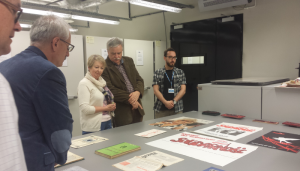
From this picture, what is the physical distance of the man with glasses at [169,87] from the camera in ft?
9.25

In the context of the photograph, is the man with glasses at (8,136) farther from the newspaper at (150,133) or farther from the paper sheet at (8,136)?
the newspaper at (150,133)

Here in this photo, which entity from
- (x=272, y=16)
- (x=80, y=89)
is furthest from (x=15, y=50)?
(x=272, y=16)

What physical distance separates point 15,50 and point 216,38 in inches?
127

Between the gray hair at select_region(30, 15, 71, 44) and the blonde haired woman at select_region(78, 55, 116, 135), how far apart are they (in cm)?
95

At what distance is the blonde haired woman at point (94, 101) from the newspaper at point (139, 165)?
981 millimetres

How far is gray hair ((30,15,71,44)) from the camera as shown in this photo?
103cm

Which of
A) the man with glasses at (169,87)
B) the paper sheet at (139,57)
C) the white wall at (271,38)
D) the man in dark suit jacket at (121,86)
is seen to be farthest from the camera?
the paper sheet at (139,57)

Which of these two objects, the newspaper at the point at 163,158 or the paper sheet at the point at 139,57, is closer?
the newspaper at the point at 163,158

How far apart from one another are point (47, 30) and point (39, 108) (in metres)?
0.39

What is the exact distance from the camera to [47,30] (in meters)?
1.03

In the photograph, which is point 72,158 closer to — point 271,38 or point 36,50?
point 36,50

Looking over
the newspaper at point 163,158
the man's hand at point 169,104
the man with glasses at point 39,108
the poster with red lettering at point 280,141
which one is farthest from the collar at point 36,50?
the man's hand at point 169,104

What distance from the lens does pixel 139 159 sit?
1.07 metres

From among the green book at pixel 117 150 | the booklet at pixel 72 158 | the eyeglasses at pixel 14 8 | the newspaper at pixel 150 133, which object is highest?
the eyeglasses at pixel 14 8
